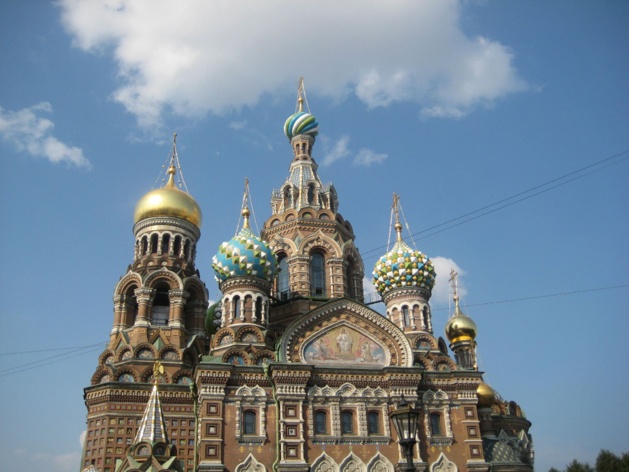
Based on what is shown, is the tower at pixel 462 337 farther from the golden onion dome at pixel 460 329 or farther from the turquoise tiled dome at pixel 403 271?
the turquoise tiled dome at pixel 403 271

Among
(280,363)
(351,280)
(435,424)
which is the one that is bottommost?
(435,424)

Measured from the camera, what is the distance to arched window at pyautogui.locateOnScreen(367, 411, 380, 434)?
61.5 feet

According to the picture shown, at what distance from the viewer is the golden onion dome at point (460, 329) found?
2767cm

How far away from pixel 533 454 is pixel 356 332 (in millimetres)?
12313

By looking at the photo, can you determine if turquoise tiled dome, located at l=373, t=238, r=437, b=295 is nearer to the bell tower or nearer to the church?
the church

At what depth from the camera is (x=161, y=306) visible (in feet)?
79.9

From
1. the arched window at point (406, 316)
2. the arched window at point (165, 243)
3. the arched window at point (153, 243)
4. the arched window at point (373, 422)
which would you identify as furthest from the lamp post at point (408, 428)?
the arched window at point (153, 243)

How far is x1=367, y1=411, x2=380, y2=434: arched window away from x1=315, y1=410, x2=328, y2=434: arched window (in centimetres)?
127

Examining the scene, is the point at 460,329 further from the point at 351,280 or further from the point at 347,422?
the point at 347,422

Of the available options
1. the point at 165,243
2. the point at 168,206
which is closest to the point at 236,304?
the point at 165,243

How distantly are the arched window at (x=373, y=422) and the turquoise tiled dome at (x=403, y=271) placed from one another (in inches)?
207

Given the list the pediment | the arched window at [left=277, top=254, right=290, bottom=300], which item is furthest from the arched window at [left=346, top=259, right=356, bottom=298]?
the pediment

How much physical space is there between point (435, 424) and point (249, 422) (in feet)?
18.5

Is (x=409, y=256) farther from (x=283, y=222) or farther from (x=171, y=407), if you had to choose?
(x=171, y=407)
